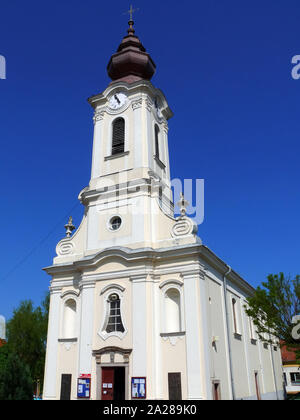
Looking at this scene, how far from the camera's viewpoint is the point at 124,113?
23.3 metres

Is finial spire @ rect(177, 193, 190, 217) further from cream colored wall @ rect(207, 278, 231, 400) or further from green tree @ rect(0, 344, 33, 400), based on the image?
green tree @ rect(0, 344, 33, 400)

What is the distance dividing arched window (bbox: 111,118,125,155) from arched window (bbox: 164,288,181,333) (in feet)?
29.4

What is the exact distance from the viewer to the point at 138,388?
1622cm

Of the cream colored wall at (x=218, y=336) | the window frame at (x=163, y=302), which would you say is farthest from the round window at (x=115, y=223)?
the cream colored wall at (x=218, y=336)

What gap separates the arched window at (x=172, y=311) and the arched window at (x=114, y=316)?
7.05ft

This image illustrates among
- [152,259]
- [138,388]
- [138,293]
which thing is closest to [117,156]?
[152,259]

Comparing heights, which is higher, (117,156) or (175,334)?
(117,156)

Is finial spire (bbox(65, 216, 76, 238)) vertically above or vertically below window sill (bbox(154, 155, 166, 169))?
below

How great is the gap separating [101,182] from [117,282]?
613 cm

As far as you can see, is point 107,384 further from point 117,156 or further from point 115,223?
point 117,156

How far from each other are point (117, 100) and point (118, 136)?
8.30 ft

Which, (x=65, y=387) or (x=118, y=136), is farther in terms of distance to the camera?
(x=118, y=136)

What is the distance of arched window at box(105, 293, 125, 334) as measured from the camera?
18172mm

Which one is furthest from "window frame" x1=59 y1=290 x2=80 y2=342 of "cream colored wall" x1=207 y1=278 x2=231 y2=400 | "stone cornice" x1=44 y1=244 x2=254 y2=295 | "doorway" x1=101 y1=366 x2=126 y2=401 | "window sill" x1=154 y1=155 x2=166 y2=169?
"window sill" x1=154 y1=155 x2=166 y2=169
